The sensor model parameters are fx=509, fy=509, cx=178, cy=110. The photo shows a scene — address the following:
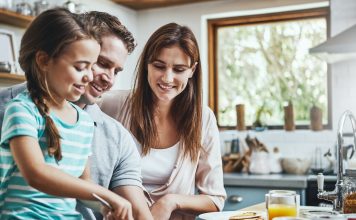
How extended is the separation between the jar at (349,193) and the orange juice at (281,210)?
0.26m

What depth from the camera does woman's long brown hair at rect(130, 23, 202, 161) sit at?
6.87ft

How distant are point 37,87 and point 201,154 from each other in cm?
115

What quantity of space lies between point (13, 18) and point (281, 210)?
2.40 m

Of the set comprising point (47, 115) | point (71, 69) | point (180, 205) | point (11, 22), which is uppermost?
point (11, 22)

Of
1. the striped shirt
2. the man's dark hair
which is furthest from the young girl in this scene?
the man's dark hair

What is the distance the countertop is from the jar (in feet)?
5.44

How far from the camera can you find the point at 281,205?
66.4 inches

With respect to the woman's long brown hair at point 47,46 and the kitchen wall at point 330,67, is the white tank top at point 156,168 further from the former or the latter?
the kitchen wall at point 330,67

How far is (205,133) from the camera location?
2.21 meters

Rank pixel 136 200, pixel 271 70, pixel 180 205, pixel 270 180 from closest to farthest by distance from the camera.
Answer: pixel 136 200 → pixel 180 205 → pixel 270 180 → pixel 271 70

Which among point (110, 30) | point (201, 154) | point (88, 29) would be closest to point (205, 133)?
point (201, 154)

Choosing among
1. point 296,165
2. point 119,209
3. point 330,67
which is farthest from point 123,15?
point 119,209

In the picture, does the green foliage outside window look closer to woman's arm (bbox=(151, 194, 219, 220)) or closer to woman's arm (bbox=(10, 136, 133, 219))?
woman's arm (bbox=(151, 194, 219, 220))

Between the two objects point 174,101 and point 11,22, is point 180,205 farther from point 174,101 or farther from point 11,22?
point 11,22
